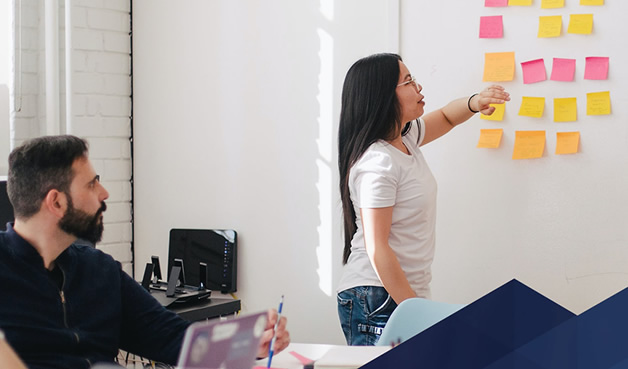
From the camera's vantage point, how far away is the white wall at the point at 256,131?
2910mm

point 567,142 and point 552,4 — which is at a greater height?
point 552,4

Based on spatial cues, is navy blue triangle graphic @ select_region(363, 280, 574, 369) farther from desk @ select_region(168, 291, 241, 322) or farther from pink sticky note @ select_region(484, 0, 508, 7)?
pink sticky note @ select_region(484, 0, 508, 7)

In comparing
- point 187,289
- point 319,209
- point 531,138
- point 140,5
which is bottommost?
point 187,289

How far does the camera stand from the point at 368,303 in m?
2.15

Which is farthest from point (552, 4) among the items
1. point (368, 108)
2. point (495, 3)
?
point (368, 108)

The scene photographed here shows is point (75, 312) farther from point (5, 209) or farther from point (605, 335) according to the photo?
point (605, 335)

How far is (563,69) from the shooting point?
245cm

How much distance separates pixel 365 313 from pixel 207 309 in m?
0.68

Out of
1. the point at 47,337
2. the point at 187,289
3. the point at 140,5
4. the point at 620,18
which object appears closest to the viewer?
the point at 47,337

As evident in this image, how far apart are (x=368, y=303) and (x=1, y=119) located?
197 cm

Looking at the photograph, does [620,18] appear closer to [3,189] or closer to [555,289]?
[555,289]

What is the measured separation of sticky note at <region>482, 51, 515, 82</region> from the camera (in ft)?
8.30

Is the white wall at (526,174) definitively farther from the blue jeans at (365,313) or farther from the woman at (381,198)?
the blue jeans at (365,313)

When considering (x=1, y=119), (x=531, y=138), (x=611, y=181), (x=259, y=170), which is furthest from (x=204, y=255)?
(x=611, y=181)
